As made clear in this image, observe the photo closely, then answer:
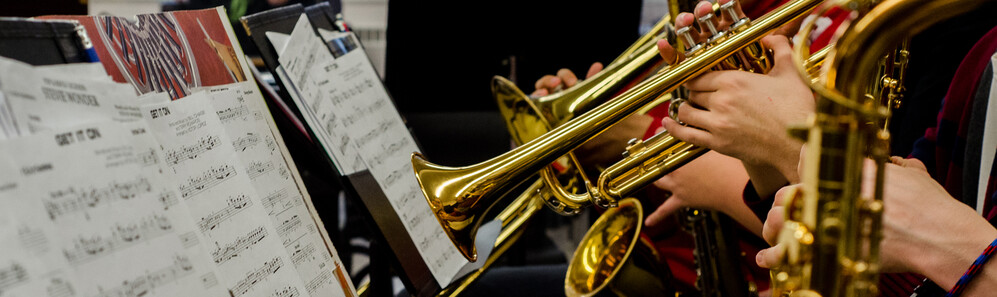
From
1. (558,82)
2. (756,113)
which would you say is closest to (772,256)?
(756,113)

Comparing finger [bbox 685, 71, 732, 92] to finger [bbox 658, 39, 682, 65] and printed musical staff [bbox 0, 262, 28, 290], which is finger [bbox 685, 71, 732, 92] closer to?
finger [bbox 658, 39, 682, 65]

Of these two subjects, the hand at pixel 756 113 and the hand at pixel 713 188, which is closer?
the hand at pixel 756 113

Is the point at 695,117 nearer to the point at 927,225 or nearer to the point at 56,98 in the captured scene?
the point at 927,225

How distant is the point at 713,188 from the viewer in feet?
3.40

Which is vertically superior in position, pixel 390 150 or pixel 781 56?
pixel 390 150

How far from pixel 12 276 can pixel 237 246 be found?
0.20 meters

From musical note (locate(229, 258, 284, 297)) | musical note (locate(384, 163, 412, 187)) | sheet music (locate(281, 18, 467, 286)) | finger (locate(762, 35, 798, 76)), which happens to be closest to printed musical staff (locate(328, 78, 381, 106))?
sheet music (locate(281, 18, 467, 286))

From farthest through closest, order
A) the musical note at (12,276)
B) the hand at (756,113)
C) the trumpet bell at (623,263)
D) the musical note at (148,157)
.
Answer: the trumpet bell at (623,263) → the hand at (756,113) → the musical note at (148,157) → the musical note at (12,276)

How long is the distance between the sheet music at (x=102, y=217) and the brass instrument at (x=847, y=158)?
412mm

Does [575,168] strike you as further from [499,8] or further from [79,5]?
[79,5]

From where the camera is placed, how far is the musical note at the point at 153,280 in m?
0.45

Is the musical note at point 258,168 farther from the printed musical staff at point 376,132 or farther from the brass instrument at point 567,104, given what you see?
the brass instrument at point 567,104

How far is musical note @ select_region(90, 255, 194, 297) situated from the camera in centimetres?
45

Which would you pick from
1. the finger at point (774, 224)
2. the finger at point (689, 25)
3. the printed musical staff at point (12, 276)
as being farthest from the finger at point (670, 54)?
the printed musical staff at point (12, 276)
